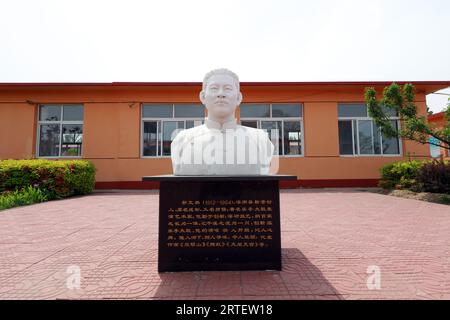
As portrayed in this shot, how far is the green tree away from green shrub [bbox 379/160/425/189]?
1.04m

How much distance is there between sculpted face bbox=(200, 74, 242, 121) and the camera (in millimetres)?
3502

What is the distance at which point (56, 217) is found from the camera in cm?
592

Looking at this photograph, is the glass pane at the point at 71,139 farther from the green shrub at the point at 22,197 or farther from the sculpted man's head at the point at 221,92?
the sculpted man's head at the point at 221,92

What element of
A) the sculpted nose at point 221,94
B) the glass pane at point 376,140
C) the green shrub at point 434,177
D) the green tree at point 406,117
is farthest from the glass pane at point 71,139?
the green shrub at point 434,177

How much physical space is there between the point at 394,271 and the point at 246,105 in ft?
32.3

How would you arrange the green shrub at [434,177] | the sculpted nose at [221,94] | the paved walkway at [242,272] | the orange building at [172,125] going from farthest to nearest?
the orange building at [172,125]
the green shrub at [434,177]
the sculpted nose at [221,94]
the paved walkway at [242,272]

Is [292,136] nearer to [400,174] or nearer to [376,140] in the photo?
[376,140]

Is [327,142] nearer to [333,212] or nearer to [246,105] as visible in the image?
[246,105]

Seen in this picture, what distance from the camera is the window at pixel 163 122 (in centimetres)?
1188

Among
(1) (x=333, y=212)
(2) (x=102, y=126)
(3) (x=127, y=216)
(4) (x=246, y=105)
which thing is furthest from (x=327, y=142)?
(2) (x=102, y=126)

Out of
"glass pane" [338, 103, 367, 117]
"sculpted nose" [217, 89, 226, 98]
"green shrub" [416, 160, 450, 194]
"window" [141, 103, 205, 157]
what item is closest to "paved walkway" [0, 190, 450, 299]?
"sculpted nose" [217, 89, 226, 98]

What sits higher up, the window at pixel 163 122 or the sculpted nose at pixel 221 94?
the window at pixel 163 122

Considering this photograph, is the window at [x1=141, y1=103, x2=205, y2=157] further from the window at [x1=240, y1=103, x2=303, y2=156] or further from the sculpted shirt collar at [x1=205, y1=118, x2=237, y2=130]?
the sculpted shirt collar at [x1=205, y1=118, x2=237, y2=130]

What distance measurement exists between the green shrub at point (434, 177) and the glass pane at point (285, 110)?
5092 mm
